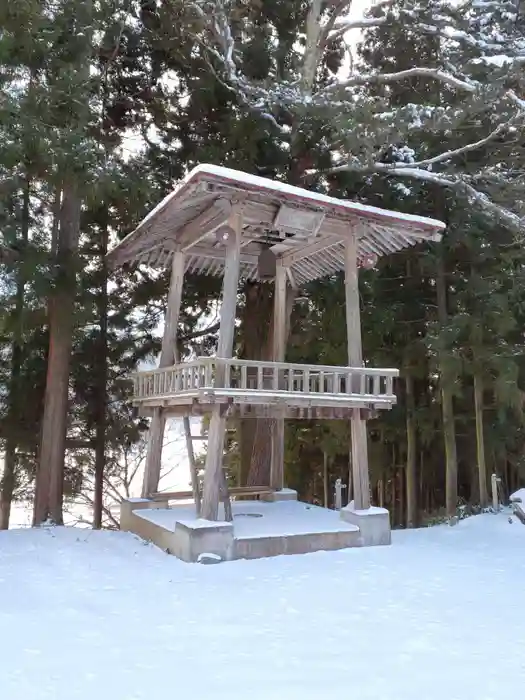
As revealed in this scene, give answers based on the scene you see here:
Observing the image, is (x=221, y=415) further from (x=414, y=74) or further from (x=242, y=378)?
(x=414, y=74)

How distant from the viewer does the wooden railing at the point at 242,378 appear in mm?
6680

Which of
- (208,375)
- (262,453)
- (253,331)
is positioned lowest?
(262,453)

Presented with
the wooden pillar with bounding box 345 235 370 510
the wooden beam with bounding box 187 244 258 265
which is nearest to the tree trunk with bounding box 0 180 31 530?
the wooden beam with bounding box 187 244 258 265

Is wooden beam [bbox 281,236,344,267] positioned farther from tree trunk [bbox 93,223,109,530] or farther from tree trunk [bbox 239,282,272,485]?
tree trunk [bbox 93,223,109,530]

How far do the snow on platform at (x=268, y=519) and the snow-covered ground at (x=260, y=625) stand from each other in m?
0.40

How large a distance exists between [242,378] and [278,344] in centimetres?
249

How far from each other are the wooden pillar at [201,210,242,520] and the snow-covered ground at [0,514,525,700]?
745 millimetres

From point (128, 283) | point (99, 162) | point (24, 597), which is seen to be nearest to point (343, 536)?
point (24, 597)

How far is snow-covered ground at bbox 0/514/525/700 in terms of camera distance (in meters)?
3.40

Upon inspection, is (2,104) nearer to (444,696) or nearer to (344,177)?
(344,177)

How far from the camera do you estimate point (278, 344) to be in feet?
30.7

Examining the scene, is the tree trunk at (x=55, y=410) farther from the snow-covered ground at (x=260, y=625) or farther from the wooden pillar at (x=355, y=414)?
the wooden pillar at (x=355, y=414)

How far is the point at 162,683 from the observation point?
3.39 meters

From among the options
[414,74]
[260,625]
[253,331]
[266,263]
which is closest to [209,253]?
[266,263]
